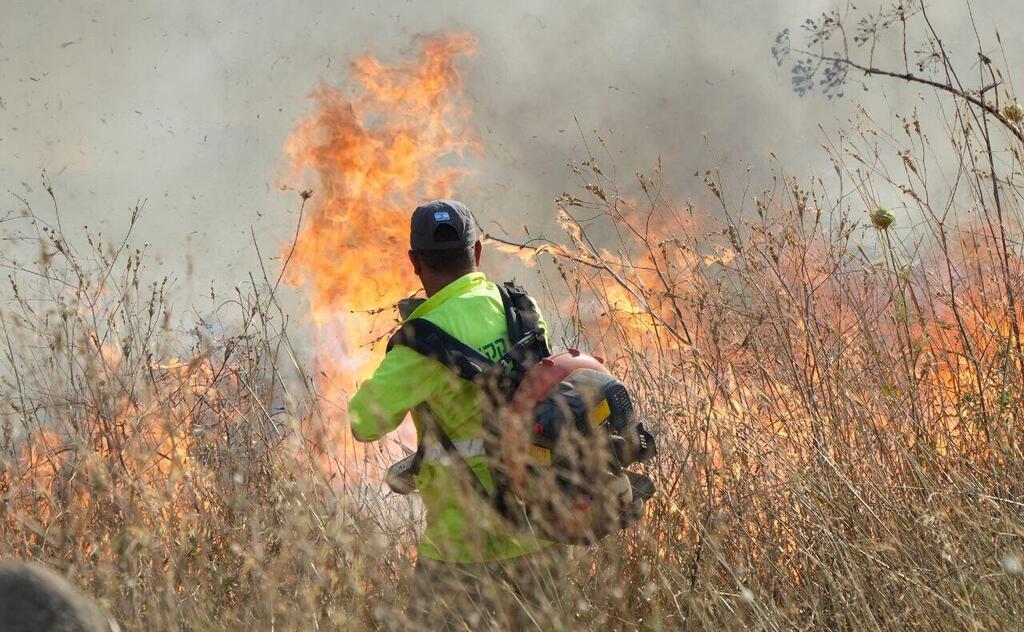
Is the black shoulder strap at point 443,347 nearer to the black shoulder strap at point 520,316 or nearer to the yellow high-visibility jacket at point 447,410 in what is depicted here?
the yellow high-visibility jacket at point 447,410

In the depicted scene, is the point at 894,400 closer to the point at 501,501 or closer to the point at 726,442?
the point at 726,442

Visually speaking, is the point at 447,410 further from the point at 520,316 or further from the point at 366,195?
the point at 366,195

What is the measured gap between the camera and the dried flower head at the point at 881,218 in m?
2.98

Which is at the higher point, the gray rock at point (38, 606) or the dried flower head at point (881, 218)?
the dried flower head at point (881, 218)

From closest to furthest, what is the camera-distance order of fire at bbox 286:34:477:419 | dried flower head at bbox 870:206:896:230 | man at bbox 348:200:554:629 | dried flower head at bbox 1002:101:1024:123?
1. man at bbox 348:200:554:629
2. dried flower head at bbox 1002:101:1024:123
3. dried flower head at bbox 870:206:896:230
4. fire at bbox 286:34:477:419

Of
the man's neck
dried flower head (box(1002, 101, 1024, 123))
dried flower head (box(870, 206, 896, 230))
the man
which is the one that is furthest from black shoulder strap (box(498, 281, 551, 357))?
dried flower head (box(1002, 101, 1024, 123))

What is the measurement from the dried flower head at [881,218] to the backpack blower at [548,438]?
0.98 metres

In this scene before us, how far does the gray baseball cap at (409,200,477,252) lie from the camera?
2998mm

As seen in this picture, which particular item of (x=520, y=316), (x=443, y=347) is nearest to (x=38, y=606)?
(x=443, y=347)

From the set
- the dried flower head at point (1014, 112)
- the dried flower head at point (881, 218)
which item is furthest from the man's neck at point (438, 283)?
the dried flower head at point (1014, 112)

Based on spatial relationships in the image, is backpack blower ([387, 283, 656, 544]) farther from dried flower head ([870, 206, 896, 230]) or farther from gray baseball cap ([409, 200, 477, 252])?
dried flower head ([870, 206, 896, 230])

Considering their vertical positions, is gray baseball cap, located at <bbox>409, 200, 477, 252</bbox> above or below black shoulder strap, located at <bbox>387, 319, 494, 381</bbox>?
above

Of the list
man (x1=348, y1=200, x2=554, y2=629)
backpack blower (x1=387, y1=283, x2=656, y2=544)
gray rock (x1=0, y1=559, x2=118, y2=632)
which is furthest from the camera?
man (x1=348, y1=200, x2=554, y2=629)

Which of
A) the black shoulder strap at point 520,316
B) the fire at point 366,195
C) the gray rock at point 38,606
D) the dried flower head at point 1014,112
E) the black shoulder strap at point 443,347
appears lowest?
the gray rock at point 38,606
